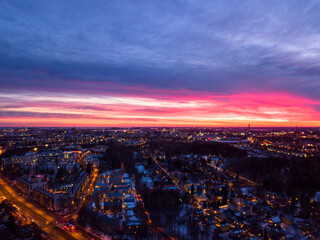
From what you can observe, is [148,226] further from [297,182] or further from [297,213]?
[297,182]

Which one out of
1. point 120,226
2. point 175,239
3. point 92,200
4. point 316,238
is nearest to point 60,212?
point 92,200

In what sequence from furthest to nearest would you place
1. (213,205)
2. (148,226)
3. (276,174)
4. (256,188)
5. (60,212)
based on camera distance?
1. (276,174)
2. (256,188)
3. (213,205)
4. (60,212)
5. (148,226)

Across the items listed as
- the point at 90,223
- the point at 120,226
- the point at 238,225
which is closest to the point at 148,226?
the point at 120,226

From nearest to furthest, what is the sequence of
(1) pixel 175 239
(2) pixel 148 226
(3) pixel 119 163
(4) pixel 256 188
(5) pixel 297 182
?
(1) pixel 175 239, (2) pixel 148 226, (4) pixel 256 188, (5) pixel 297 182, (3) pixel 119 163

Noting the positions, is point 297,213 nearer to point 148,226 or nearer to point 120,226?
point 148,226

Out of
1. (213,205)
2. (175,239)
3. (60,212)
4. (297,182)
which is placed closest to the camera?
(175,239)

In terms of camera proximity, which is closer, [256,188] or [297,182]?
[256,188]
